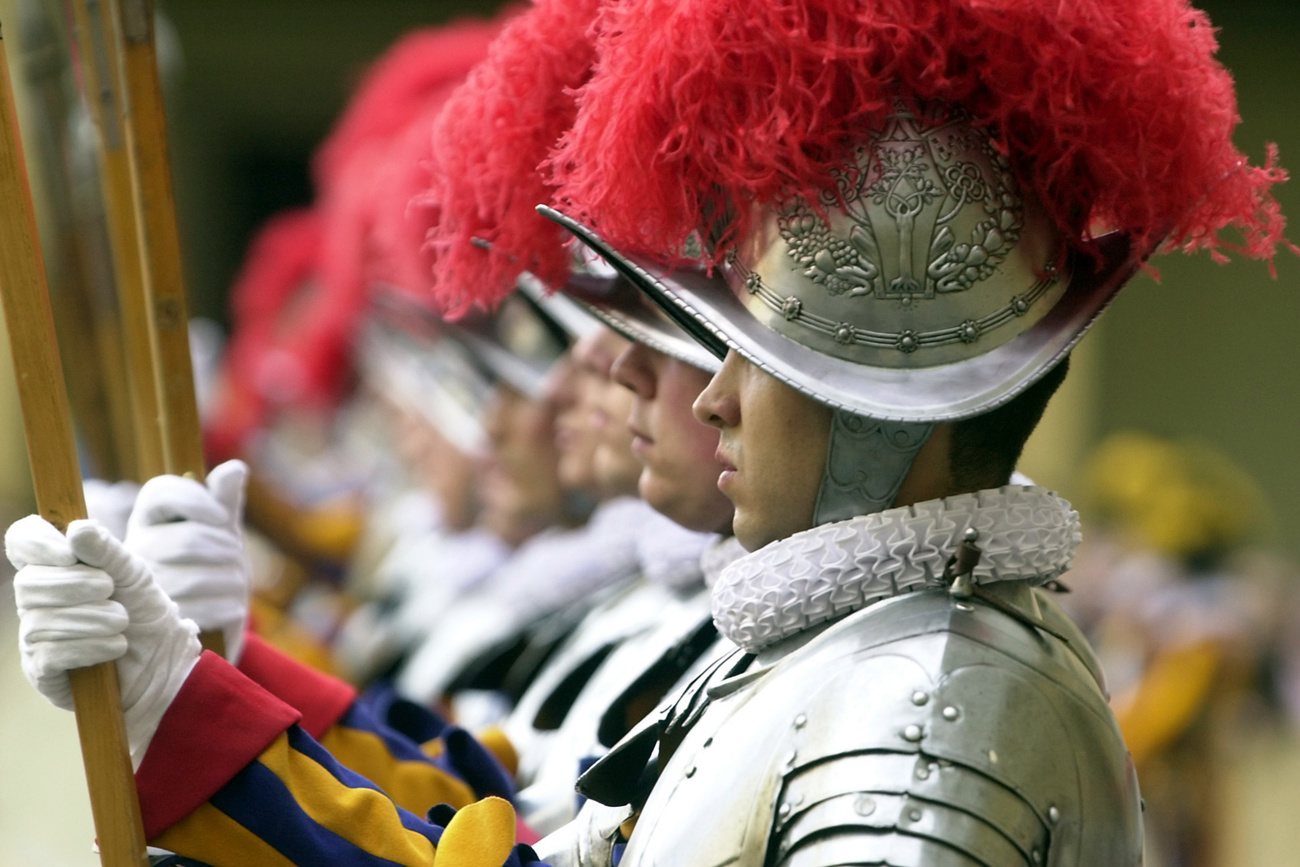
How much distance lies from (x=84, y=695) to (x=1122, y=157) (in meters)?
1.50

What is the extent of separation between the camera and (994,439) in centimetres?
203

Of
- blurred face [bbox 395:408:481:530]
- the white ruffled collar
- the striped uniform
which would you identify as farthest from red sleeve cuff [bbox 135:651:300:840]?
blurred face [bbox 395:408:481:530]

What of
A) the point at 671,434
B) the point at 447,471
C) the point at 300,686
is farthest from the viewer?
the point at 447,471

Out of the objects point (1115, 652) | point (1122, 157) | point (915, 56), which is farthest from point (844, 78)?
point (1115, 652)

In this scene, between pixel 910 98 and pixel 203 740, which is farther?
pixel 203 740

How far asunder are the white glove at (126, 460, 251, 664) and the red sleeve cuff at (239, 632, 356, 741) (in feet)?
0.51

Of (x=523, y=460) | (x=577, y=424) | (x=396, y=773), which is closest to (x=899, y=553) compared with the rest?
(x=396, y=773)

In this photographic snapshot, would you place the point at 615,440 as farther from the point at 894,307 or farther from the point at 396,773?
the point at 894,307

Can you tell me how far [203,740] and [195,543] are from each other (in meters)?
0.50

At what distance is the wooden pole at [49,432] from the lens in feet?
6.35

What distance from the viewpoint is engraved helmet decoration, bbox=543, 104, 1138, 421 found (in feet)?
6.20

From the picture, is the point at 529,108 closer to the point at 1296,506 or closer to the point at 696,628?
the point at 696,628

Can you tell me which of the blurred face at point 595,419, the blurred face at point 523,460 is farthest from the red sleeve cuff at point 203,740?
the blurred face at point 523,460

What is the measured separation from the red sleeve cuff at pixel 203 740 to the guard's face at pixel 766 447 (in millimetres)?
716
